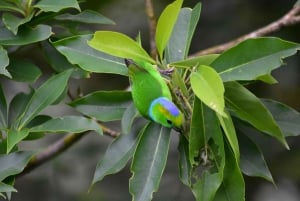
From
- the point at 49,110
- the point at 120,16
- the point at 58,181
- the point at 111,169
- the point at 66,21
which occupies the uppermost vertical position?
the point at 66,21

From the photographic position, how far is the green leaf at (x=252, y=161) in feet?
4.01

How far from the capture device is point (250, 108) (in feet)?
3.71

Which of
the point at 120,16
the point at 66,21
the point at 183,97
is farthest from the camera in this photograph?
the point at 120,16

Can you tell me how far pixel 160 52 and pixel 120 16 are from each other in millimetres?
1535

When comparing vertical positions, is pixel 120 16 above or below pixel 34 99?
below

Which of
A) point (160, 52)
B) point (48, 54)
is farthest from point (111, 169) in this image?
point (48, 54)

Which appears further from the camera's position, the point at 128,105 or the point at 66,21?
the point at 66,21

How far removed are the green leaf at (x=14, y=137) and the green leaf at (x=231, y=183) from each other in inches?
15.4

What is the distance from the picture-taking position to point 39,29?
127 cm

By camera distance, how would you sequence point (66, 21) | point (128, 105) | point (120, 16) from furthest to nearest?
point (120, 16) → point (66, 21) → point (128, 105)

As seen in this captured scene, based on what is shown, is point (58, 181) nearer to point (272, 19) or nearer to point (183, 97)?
point (272, 19)

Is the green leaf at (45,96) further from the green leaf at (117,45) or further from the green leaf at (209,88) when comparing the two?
the green leaf at (209,88)

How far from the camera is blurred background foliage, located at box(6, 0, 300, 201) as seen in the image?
8.04ft

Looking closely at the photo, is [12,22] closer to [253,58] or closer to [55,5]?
[55,5]
